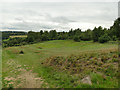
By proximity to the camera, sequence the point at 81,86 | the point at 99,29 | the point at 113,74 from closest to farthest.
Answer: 1. the point at 81,86
2. the point at 113,74
3. the point at 99,29

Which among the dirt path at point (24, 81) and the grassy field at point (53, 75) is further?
the dirt path at point (24, 81)

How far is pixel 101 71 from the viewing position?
33.8 ft

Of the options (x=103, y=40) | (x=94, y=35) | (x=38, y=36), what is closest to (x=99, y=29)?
(x=94, y=35)

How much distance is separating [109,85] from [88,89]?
226 cm

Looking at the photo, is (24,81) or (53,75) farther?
(53,75)

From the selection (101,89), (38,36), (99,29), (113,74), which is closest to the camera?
(101,89)

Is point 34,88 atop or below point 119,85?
below

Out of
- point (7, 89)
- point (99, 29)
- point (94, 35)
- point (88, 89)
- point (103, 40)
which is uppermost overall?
point (99, 29)

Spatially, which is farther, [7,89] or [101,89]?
[7,89]

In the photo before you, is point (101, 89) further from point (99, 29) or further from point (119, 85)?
point (99, 29)

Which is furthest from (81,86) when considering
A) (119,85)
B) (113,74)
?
(113,74)

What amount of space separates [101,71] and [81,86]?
434 cm

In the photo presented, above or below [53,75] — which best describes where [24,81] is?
below

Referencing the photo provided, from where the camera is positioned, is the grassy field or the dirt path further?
the dirt path
